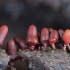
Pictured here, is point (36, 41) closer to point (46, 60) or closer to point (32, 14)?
point (46, 60)

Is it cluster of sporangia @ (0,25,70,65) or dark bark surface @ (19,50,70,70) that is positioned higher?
cluster of sporangia @ (0,25,70,65)

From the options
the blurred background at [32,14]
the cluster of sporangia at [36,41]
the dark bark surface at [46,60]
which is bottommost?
the dark bark surface at [46,60]

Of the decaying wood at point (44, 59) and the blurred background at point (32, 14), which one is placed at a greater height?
the blurred background at point (32, 14)

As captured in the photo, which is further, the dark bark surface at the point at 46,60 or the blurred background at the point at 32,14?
the blurred background at the point at 32,14

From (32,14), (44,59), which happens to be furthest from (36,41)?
(32,14)

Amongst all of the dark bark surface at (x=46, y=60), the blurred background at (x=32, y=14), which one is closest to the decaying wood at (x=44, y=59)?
the dark bark surface at (x=46, y=60)

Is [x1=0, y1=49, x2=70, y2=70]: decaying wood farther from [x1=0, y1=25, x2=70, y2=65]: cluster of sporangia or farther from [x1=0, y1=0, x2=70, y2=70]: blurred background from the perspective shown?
[x1=0, y1=0, x2=70, y2=70]: blurred background

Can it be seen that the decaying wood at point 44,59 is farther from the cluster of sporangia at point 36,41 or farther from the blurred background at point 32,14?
the blurred background at point 32,14

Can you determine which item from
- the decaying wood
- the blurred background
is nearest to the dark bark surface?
the decaying wood

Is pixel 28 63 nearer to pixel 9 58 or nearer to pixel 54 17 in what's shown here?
pixel 9 58
